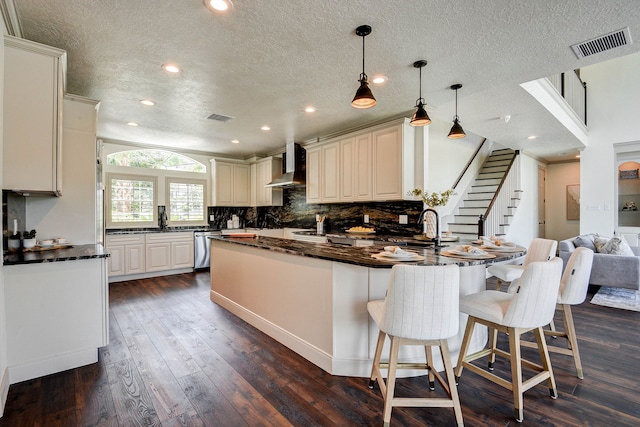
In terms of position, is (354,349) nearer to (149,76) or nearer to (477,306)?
(477,306)

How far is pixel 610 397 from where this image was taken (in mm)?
2008

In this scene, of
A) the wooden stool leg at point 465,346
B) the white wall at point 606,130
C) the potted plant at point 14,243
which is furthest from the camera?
the white wall at point 606,130

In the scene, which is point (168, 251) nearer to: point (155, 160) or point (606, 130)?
point (155, 160)

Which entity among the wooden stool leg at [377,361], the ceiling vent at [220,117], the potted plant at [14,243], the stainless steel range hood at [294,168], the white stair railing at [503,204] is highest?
the ceiling vent at [220,117]

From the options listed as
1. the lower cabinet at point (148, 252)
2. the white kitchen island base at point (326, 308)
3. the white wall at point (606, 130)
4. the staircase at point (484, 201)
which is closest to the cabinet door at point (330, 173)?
the white kitchen island base at point (326, 308)

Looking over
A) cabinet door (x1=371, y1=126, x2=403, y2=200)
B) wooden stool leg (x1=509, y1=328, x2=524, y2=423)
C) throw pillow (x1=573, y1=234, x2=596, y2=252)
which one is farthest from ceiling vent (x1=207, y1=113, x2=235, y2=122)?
throw pillow (x1=573, y1=234, x2=596, y2=252)

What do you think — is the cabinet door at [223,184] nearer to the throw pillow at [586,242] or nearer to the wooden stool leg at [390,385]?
the wooden stool leg at [390,385]

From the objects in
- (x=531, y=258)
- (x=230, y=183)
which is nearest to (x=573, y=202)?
(x=531, y=258)

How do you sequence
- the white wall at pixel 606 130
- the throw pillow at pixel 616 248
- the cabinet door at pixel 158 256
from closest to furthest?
1. the throw pillow at pixel 616 248
2. the cabinet door at pixel 158 256
3. the white wall at pixel 606 130

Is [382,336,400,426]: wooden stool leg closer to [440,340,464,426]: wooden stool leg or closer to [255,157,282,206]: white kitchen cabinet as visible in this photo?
[440,340,464,426]: wooden stool leg

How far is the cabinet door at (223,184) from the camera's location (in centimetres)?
679

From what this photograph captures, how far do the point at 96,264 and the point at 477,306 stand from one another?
287 cm

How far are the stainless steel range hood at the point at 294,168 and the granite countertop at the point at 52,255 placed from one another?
11.8 feet

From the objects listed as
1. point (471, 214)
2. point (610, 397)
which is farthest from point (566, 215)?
point (610, 397)
